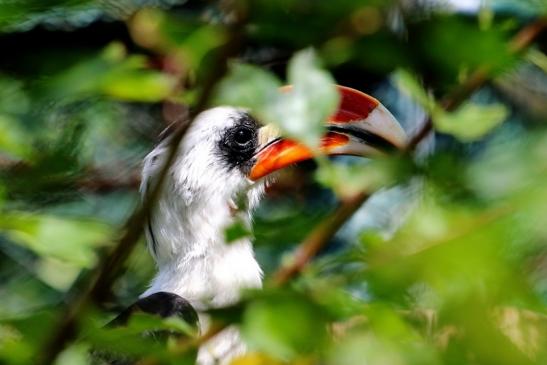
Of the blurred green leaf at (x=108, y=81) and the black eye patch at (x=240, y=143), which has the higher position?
the blurred green leaf at (x=108, y=81)

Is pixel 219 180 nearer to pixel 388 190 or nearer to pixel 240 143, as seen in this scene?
pixel 240 143

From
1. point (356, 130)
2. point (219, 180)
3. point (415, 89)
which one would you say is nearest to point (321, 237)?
point (415, 89)

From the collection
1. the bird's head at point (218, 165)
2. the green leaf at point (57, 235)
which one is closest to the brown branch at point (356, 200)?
the green leaf at point (57, 235)

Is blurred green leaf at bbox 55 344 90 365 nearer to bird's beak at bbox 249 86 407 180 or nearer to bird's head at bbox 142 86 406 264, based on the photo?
bird's beak at bbox 249 86 407 180

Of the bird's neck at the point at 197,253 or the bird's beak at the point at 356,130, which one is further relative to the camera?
the bird's neck at the point at 197,253

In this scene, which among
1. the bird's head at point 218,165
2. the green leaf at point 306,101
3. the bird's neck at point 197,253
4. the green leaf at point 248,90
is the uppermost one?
the green leaf at point 306,101

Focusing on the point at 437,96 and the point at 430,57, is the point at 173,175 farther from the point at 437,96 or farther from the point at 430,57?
the point at 430,57

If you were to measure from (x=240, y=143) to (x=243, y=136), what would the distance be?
0.9 inches

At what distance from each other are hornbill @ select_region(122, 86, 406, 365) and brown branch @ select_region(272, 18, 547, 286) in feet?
5.54

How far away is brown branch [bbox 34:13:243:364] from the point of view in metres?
0.87

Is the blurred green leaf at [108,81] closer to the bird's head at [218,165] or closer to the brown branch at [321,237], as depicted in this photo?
the brown branch at [321,237]

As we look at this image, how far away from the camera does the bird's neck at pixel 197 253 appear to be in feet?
9.43

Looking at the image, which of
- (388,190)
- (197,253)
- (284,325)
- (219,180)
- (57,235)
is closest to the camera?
(284,325)

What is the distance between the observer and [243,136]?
10.6 feet
